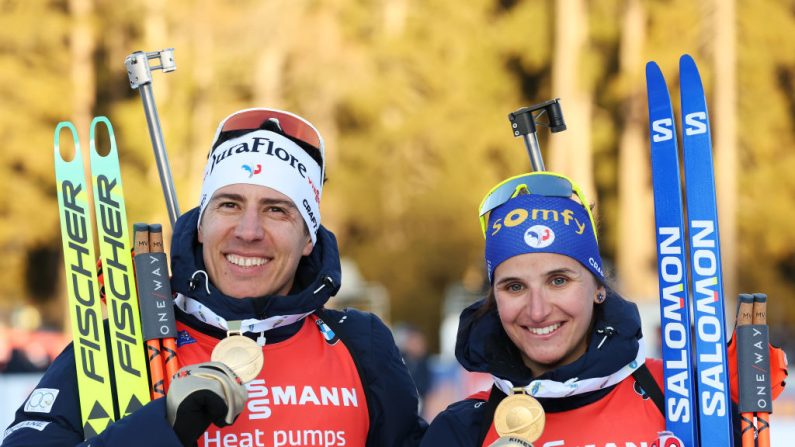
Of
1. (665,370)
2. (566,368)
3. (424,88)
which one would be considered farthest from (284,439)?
(424,88)

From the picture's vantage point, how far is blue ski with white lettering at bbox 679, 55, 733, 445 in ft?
13.1

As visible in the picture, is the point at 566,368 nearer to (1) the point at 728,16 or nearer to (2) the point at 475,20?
(1) the point at 728,16

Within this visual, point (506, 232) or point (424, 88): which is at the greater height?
point (424, 88)

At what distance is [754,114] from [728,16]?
2.18m

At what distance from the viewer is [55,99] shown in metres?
32.0

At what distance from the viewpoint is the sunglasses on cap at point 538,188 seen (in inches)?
160

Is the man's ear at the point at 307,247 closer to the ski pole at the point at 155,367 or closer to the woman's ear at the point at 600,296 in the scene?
the ski pole at the point at 155,367

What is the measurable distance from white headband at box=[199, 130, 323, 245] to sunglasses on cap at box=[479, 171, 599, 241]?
21.5 inches

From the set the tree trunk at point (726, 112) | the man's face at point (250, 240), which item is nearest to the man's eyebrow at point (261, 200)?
the man's face at point (250, 240)

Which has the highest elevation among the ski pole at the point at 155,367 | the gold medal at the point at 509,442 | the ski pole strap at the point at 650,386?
the ski pole at the point at 155,367

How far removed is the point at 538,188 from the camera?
4.07m

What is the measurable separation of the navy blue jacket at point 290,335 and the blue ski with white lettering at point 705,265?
873 millimetres

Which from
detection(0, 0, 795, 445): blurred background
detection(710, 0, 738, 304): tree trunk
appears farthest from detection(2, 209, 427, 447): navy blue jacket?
detection(710, 0, 738, 304): tree trunk

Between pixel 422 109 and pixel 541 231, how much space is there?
1064 inches
